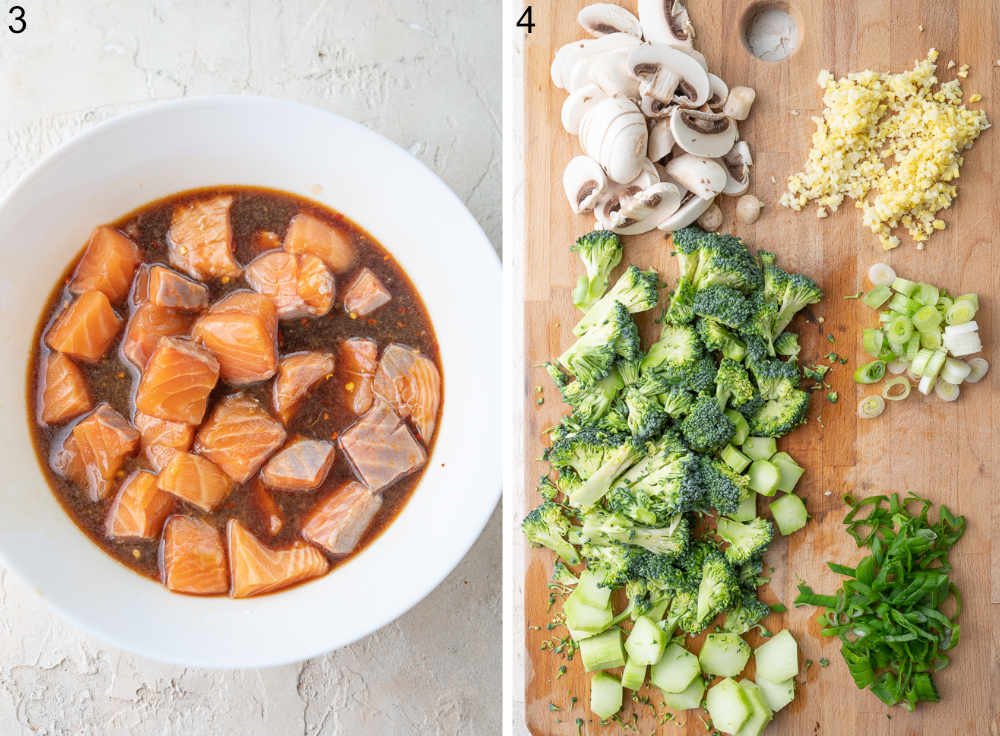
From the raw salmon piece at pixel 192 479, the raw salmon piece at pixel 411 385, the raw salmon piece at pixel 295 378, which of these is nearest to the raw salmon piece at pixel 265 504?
the raw salmon piece at pixel 192 479

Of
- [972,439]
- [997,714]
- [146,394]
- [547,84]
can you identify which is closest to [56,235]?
[146,394]

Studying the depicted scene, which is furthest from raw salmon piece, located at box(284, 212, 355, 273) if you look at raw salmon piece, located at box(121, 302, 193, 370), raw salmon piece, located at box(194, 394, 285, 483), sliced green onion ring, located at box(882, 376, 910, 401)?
sliced green onion ring, located at box(882, 376, 910, 401)

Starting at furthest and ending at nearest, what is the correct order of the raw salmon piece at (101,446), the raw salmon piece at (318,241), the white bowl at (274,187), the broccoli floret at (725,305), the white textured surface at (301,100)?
1. the white textured surface at (301,100)
2. the raw salmon piece at (318,241)
3. the raw salmon piece at (101,446)
4. the white bowl at (274,187)
5. the broccoli floret at (725,305)

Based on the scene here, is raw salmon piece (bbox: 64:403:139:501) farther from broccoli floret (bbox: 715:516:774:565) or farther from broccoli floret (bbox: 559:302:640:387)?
broccoli floret (bbox: 715:516:774:565)

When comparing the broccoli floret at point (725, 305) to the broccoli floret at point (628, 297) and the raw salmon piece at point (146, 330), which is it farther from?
the raw salmon piece at point (146, 330)

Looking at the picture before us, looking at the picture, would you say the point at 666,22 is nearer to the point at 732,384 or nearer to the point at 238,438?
the point at 732,384

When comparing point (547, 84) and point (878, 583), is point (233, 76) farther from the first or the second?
point (878, 583)
